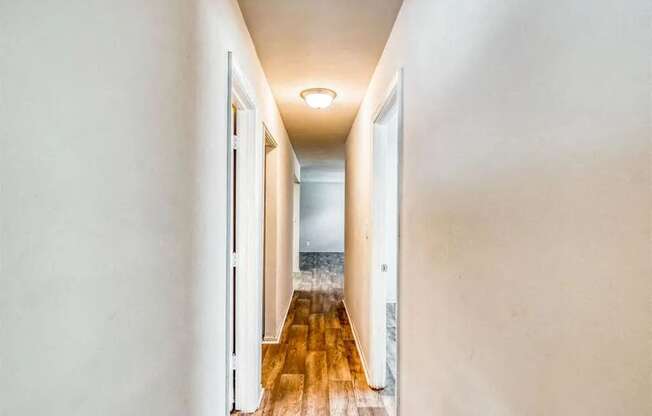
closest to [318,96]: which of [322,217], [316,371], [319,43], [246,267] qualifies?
[319,43]

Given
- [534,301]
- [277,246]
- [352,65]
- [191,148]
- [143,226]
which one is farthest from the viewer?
[277,246]

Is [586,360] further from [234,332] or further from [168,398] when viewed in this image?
[234,332]

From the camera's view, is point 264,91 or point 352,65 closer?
point 352,65

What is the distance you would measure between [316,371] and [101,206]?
2727mm

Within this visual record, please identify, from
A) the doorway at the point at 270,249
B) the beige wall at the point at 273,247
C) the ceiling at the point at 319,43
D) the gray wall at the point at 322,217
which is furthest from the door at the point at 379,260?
the gray wall at the point at 322,217

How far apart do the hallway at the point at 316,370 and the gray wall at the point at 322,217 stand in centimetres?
615

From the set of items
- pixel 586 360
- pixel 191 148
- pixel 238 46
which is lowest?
pixel 586 360

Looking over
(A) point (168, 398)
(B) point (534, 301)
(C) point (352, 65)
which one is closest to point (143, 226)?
(A) point (168, 398)

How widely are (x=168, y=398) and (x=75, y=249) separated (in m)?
0.61

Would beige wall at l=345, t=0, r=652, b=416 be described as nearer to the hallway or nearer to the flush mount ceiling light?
the hallway

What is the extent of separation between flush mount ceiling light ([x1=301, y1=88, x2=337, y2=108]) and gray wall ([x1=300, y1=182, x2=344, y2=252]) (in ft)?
25.8

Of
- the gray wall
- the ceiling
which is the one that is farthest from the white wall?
the gray wall

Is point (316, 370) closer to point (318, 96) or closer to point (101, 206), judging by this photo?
point (318, 96)

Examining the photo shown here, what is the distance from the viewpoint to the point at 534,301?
28.5 inches
